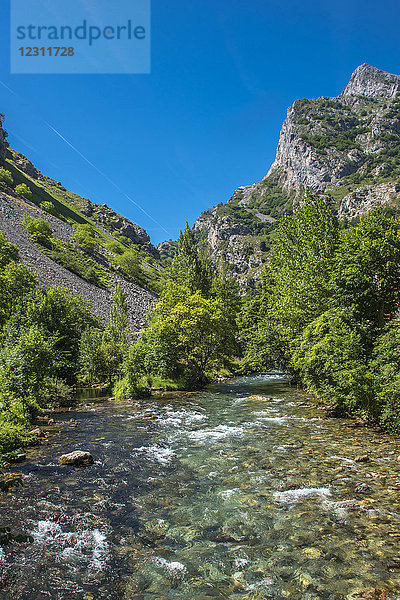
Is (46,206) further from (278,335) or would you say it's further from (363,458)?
(363,458)

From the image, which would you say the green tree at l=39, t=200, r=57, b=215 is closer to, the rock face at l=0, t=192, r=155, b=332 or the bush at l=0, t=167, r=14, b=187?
the bush at l=0, t=167, r=14, b=187

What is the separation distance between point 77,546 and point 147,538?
4.79ft

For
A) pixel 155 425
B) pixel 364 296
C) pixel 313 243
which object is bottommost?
pixel 155 425

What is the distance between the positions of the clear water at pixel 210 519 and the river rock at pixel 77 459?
14.3 inches

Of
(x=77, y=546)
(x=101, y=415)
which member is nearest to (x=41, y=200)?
(x=101, y=415)

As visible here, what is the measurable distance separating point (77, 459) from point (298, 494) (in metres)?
7.91

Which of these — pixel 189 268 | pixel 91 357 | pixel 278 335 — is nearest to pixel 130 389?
pixel 91 357

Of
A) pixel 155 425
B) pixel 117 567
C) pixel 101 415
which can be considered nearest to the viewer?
pixel 117 567

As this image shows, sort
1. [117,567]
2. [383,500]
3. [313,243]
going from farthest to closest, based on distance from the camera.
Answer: [313,243] < [383,500] < [117,567]

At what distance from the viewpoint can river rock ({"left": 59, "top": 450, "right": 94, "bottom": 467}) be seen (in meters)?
12.0

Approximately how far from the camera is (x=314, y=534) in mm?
6965

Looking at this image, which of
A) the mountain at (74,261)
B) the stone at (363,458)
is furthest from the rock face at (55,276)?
the stone at (363,458)

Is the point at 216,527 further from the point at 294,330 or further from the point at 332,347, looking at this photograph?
the point at 294,330

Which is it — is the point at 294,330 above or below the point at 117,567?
above
